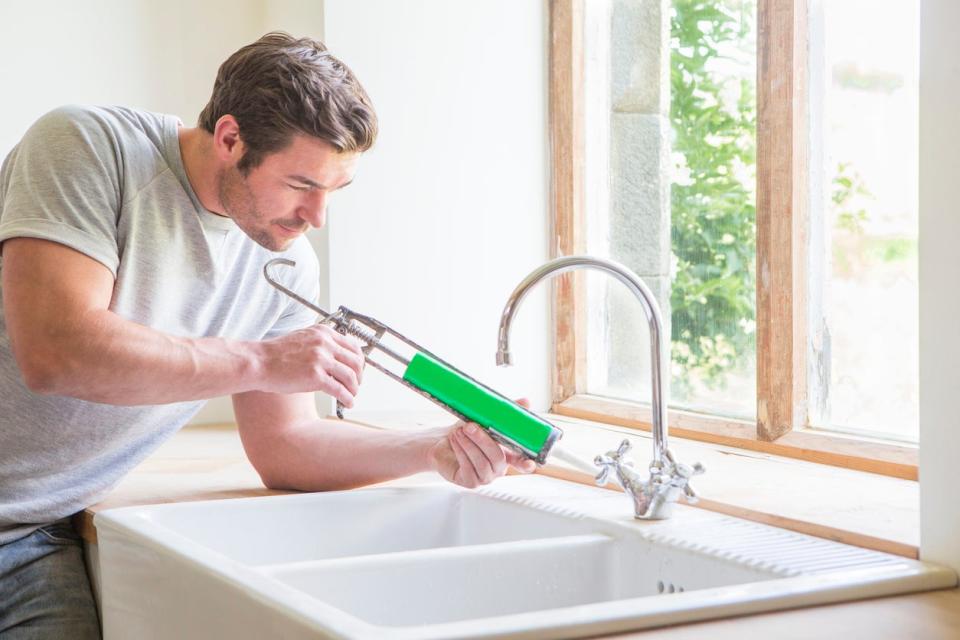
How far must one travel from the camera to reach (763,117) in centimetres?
183

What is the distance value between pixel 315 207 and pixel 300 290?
0.79ft

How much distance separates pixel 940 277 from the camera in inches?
43.1

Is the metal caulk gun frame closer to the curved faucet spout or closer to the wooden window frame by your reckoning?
the curved faucet spout

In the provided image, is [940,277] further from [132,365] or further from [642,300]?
[132,365]

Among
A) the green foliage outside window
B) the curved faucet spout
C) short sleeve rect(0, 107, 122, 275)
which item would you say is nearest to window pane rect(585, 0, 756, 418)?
the green foliage outside window

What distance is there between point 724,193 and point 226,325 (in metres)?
0.83

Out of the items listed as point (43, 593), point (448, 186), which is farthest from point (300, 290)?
point (448, 186)

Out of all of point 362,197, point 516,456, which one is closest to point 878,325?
point 516,456

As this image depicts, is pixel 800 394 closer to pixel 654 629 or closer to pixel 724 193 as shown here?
pixel 724 193

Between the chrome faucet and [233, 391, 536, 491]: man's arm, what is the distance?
0.60 feet

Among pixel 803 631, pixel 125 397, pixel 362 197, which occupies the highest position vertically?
pixel 362 197

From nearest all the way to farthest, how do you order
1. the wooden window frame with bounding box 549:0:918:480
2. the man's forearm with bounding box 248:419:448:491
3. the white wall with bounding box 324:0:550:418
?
the man's forearm with bounding box 248:419:448:491 < the wooden window frame with bounding box 549:0:918:480 < the white wall with bounding box 324:0:550:418

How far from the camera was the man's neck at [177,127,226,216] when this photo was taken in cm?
156

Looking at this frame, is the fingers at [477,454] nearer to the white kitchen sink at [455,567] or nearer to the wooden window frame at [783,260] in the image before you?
the white kitchen sink at [455,567]
